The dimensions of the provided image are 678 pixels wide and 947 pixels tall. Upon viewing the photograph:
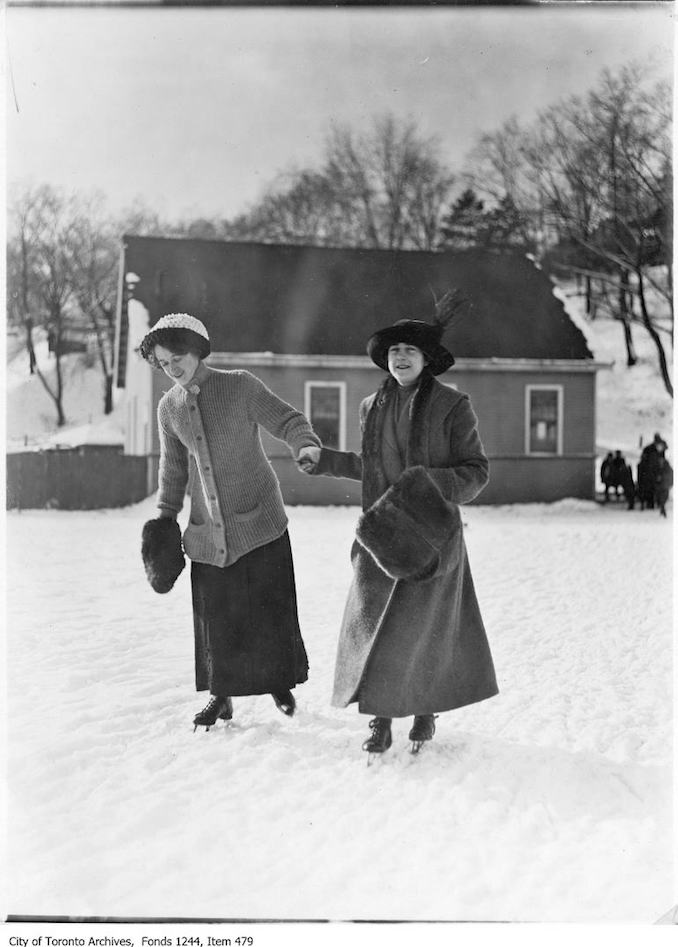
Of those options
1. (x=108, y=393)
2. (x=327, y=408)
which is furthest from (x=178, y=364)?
(x=108, y=393)

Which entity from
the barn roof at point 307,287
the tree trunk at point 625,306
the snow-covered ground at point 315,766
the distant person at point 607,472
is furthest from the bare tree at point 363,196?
the distant person at point 607,472

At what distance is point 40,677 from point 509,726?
73.3 inches

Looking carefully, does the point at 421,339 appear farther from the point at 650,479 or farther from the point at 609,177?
the point at 650,479

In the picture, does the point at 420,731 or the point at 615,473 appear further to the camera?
the point at 615,473

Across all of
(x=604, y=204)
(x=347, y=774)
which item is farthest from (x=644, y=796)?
(x=604, y=204)

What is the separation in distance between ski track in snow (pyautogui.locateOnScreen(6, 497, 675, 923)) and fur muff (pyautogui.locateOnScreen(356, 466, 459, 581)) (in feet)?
1.02

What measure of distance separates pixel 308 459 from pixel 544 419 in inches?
190

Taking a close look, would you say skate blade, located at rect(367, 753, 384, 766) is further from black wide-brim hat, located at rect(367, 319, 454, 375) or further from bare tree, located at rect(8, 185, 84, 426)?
bare tree, located at rect(8, 185, 84, 426)

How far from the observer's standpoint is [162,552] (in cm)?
298

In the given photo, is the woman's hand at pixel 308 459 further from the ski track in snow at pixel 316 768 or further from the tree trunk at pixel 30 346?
the tree trunk at pixel 30 346

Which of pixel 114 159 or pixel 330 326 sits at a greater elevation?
pixel 114 159

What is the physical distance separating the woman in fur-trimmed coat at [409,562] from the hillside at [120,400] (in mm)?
1346

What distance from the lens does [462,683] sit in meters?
2.91

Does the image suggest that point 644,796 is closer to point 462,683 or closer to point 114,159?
point 462,683
